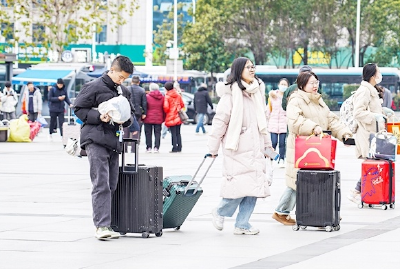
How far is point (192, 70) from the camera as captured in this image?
2734 inches

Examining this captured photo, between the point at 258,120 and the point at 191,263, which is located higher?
the point at 258,120

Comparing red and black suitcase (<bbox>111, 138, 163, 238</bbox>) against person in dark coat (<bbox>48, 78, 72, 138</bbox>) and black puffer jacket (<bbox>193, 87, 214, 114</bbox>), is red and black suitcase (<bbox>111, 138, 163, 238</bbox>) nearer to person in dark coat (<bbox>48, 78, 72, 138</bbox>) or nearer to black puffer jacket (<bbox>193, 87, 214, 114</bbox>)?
person in dark coat (<bbox>48, 78, 72, 138</bbox>)

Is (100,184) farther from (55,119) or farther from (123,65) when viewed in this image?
(55,119)

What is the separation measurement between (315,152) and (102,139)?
2.20m

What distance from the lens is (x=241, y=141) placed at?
10.6 meters

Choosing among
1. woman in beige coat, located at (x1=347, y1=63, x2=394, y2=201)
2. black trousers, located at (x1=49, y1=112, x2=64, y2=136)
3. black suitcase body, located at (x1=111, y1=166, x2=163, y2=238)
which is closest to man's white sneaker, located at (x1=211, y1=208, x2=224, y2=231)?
black suitcase body, located at (x1=111, y1=166, x2=163, y2=238)

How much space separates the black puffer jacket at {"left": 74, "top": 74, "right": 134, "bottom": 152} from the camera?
10266 mm

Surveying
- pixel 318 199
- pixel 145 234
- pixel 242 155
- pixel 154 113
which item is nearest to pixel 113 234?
pixel 145 234

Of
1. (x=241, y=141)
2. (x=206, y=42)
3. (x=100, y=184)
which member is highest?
(x=206, y=42)

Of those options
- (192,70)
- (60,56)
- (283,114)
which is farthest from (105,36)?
(283,114)

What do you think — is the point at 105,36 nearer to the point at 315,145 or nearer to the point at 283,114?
the point at 283,114

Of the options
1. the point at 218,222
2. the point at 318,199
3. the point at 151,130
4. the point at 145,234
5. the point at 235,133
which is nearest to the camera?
the point at 145,234

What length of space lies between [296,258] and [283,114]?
1113 centimetres

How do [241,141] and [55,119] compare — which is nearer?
[241,141]
